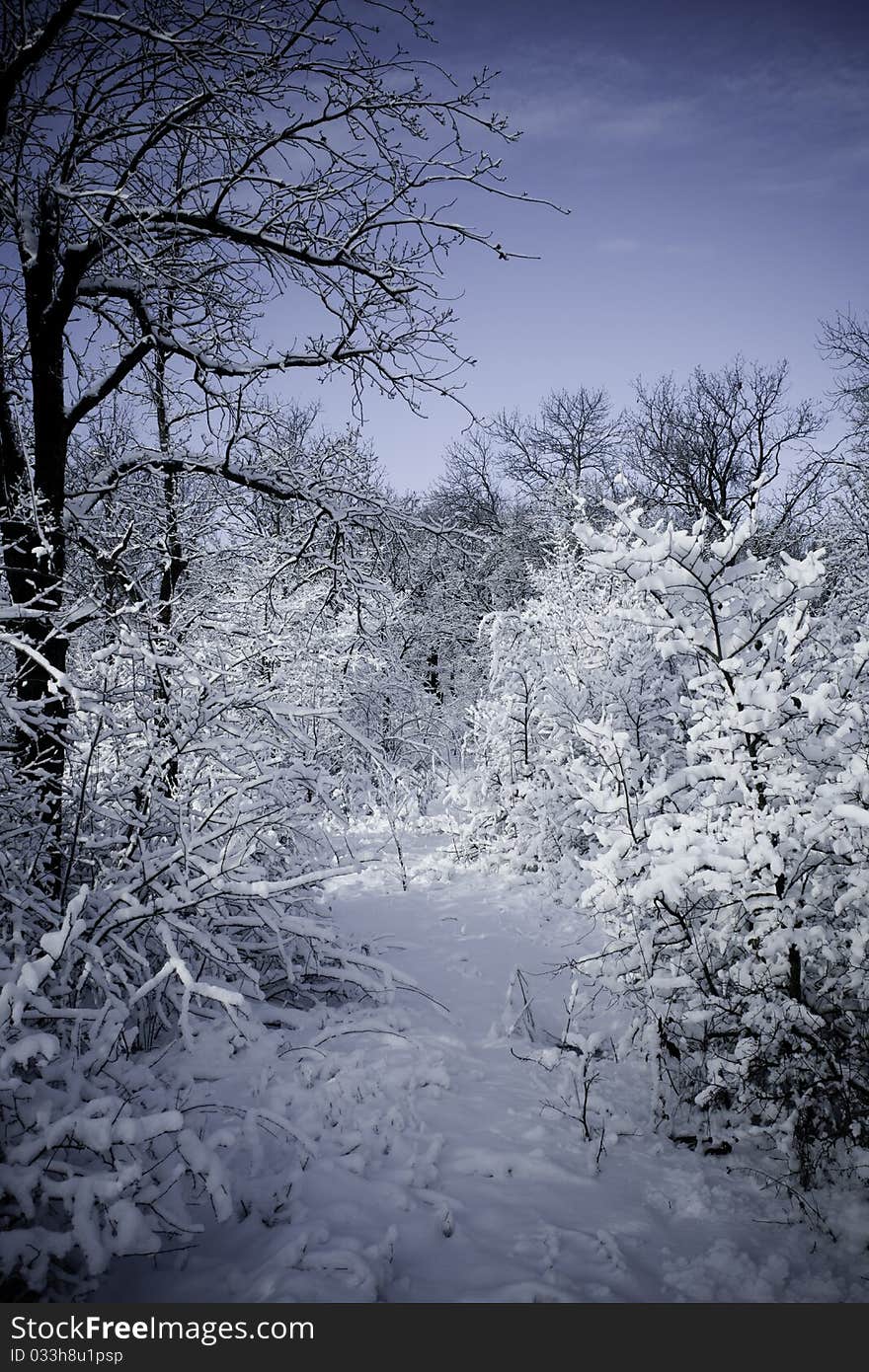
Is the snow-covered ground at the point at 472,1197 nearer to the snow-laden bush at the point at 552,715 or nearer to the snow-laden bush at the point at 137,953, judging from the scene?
the snow-laden bush at the point at 137,953

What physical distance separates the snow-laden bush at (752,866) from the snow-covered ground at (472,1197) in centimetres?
34

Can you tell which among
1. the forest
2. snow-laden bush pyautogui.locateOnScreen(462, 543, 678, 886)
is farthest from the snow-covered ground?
snow-laden bush pyautogui.locateOnScreen(462, 543, 678, 886)

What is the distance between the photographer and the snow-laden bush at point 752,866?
102 inches

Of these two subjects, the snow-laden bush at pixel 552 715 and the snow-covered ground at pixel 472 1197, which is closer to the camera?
the snow-covered ground at pixel 472 1197

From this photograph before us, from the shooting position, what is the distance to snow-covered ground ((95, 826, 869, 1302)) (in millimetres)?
2004

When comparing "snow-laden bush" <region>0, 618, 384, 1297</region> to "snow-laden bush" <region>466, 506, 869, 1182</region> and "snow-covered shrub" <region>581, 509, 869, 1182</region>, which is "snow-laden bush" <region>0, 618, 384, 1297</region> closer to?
"snow-laden bush" <region>466, 506, 869, 1182</region>

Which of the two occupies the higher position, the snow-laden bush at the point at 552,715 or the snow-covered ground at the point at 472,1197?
the snow-laden bush at the point at 552,715

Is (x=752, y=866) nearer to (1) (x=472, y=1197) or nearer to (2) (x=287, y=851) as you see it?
(1) (x=472, y=1197)

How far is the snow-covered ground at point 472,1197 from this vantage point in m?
2.00

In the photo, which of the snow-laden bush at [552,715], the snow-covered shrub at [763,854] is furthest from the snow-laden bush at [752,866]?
the snow-laden bush at [552,715]

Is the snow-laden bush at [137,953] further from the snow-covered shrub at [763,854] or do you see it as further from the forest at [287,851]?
the snow-covered shrub at [763,854]

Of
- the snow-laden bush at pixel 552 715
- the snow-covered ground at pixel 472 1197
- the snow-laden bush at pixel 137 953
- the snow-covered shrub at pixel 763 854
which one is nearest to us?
the snow-laden bush at pixel 137 953

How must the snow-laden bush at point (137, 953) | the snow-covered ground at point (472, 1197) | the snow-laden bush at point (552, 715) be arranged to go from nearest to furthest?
the snow-laden bush at point (137, 953), the snow-covered ground at point (472, 1197), the snow-laden bush at point (552, 715)

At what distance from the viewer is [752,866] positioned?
8.57 feet
